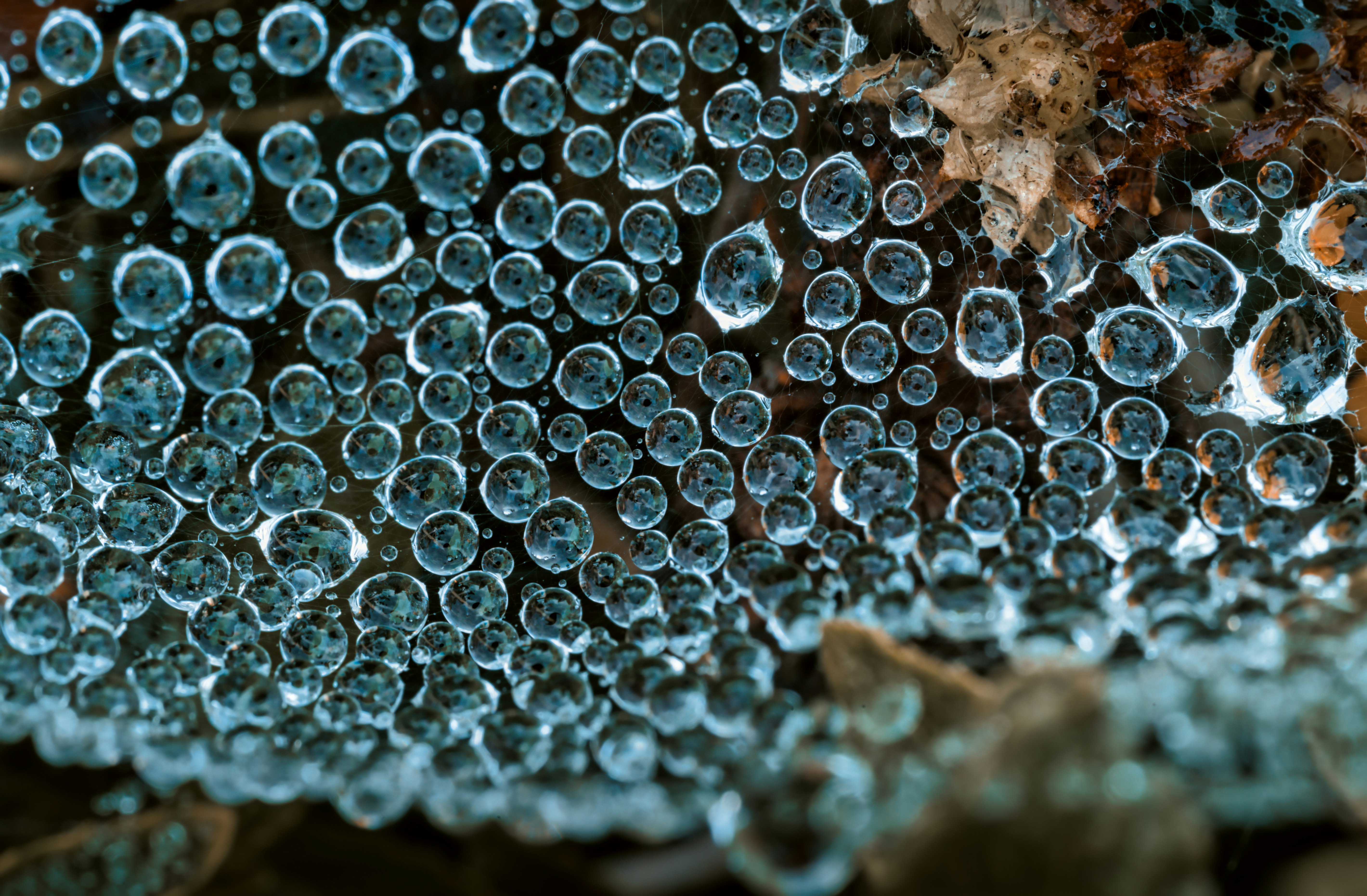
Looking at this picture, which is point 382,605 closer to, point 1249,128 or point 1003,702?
point 1003,702

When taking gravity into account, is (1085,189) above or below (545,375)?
above

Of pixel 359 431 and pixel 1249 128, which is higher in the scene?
pixel 1249 128

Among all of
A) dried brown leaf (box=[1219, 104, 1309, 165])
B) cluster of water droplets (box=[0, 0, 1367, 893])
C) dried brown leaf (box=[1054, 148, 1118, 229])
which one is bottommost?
cluster of water droplets (box=[0, 0, 1367, 893])

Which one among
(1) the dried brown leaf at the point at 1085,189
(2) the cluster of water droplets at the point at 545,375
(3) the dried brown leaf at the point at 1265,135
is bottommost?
(2) the cluster of water droplets at the point at 545,375

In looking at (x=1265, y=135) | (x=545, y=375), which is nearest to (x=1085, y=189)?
(x=1265, y=135)

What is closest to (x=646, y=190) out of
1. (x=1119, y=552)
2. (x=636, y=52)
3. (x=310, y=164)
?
(x=636, y=52)

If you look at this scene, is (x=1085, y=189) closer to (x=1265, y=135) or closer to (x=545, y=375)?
(x=1265, y=135)

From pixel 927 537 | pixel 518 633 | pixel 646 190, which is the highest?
pixel 646 190

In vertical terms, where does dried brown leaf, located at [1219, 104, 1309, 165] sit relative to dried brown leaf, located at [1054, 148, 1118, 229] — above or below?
above
